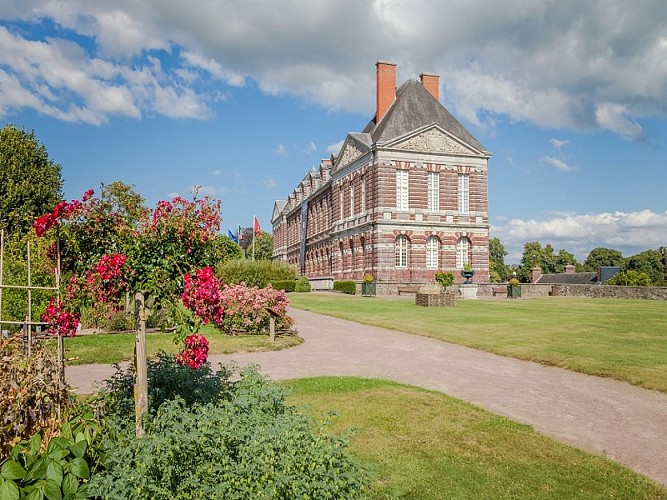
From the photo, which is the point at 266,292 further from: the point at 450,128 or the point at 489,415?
the point at 450,128

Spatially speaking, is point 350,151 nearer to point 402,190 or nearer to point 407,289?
point 402,190

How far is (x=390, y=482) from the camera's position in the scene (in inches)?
206

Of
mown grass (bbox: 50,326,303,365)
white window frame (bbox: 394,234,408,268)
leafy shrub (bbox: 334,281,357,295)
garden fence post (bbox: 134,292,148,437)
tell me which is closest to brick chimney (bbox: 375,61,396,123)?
white window frame (bbox: 394,234,408,268)

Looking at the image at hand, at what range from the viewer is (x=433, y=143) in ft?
141

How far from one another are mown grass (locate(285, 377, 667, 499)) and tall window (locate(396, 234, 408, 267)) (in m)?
34.7

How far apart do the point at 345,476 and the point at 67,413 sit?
2.91m

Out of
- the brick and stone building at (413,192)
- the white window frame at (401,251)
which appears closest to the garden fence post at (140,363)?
the brick and stone building at (413,192)

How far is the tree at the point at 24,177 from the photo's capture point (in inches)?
1330

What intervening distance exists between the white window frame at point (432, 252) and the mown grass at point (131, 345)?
94.0 ft

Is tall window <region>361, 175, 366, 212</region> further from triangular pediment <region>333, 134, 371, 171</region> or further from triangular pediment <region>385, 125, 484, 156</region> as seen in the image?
triangular pediment <region>385, 125, 484, 156</region>

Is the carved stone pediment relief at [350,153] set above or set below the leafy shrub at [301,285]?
above

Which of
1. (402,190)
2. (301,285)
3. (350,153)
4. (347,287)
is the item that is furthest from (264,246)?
(402,190)

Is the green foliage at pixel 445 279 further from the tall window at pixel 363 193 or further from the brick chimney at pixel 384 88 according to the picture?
the brick chimney at pixel 384 88

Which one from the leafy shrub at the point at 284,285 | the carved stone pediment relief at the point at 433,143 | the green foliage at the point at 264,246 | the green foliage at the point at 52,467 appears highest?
the carved stone pediment relief at the point at 433,143
